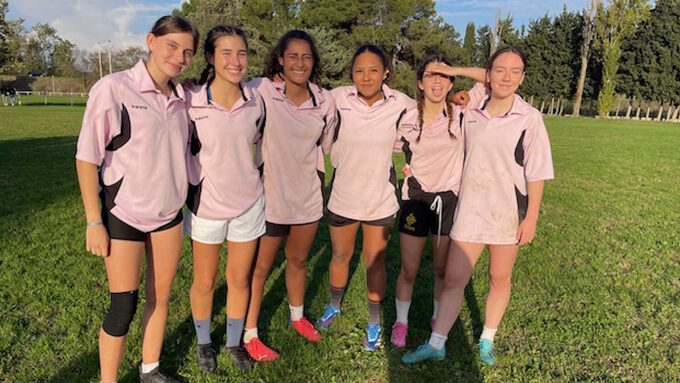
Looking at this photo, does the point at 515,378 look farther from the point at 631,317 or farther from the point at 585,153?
the point at 585,153

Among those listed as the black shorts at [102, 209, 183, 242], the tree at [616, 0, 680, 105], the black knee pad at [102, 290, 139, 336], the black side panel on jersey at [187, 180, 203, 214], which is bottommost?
the black knee pad at [102, 290, 139, 336]

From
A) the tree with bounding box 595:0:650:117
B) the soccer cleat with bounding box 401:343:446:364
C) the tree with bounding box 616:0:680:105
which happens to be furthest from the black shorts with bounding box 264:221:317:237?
the tree with bounding box 616:0:680:105

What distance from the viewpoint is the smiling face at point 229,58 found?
2701 millimetres

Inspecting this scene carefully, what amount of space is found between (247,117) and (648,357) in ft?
10.9

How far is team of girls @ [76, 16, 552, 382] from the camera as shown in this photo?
242 cm

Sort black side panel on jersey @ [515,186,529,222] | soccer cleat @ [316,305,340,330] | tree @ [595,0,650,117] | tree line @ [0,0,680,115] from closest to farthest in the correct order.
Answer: black side panel on jersey @ [515,186,529,222], soccer cleat @ [316,305,340,330], tree line @ [0,0,680,115], tree @ [595,0,650,117]

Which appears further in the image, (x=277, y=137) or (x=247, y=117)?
(x=277, y=137)

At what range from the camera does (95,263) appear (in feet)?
16.1

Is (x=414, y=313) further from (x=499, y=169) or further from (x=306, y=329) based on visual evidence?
(x=499, y=169)

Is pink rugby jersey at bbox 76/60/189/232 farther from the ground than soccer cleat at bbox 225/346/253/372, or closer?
farther from the ground

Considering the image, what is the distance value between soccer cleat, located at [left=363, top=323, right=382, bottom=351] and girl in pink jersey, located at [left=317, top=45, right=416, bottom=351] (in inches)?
21.0

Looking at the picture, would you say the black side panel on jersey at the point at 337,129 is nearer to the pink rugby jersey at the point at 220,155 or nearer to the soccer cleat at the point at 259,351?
the pink rugby jersey at the point at 220,155

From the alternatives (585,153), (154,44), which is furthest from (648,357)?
(585,153)

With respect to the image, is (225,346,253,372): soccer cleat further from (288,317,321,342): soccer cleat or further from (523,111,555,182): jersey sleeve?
(523,111,555,182): jersey sleeve
